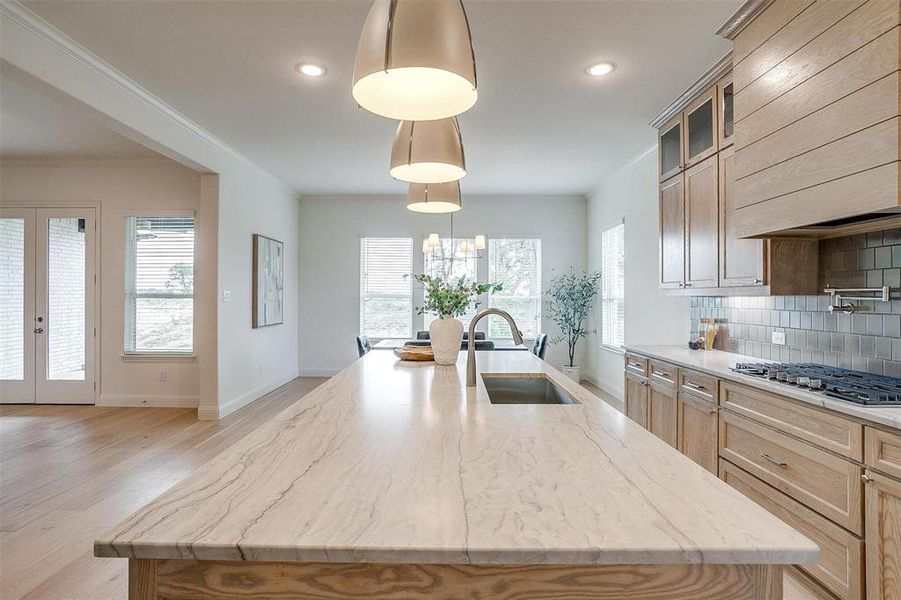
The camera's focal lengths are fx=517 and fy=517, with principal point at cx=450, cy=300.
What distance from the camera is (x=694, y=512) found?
886mm

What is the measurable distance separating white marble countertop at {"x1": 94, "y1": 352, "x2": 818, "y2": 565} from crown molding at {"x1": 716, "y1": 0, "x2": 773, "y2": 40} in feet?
7.43

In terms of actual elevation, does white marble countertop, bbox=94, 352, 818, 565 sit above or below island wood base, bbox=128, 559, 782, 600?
above

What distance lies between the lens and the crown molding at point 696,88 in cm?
314

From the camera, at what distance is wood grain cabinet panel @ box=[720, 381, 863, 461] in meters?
1.90

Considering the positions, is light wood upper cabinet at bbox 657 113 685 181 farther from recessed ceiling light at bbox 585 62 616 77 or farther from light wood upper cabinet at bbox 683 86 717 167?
recessed ceiling light at bbox 585 62 616 77

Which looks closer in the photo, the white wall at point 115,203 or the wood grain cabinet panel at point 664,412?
the wood grain cabinet panel at point 664,412

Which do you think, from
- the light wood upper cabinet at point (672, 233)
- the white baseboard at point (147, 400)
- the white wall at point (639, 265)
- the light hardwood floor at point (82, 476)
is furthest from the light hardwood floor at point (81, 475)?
the white wall at point (639, 265)

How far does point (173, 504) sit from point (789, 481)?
2.39m

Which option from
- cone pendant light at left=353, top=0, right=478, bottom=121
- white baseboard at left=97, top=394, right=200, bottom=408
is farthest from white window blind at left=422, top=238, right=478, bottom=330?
cone pendant light at left=353, top=0, right=478, bottom=121

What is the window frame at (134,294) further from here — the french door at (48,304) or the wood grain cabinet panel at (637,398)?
the wood grain cabinet panel at (637,398)

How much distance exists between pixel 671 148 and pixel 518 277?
13.0 feet

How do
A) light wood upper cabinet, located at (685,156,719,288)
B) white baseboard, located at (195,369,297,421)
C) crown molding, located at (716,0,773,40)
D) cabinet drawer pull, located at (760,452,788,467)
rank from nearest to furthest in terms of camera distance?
cabinet drawer pull, located at (760,452,788,467) → crown molding, located at (716,0,773,40) → light wood upper cabinet, located at (685,156,719,288) → white baseboard, located at (195,369,297,421)

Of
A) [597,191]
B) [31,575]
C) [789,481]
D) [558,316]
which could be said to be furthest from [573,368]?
[31,575]

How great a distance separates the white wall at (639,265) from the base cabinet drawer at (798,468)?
6.35 ft
